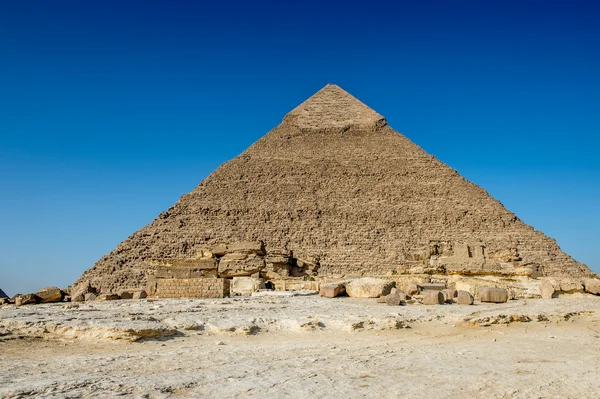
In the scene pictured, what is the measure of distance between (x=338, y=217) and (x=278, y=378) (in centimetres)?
6006

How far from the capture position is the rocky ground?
9.70 feet

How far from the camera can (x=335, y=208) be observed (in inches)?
2542

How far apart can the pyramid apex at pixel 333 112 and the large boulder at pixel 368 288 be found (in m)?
67.6

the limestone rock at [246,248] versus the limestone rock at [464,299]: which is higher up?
the limestone rock at [246,248]

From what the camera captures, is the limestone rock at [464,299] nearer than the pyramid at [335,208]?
Yes

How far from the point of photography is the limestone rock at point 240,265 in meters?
9.99

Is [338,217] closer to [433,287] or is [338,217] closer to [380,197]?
[380,197]

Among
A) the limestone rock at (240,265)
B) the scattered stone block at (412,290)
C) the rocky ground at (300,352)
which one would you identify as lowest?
the rocky ground at (300,352)

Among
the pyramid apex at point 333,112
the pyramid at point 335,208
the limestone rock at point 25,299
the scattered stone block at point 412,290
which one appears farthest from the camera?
the pyramid apex at point 333,112

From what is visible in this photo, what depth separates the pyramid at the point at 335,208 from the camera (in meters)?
55.4

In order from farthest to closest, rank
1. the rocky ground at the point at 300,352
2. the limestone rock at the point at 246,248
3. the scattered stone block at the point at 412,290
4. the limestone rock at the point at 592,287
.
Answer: the limestone rock at the point at 246,248
the limestone rock at the point at 592,287
the scattered stone block at the point at 412,290
the rocky ground at the point at 300,352

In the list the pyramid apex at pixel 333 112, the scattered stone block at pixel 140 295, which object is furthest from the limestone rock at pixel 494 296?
the pyramid apex at pixel 333 112

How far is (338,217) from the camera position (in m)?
63.0

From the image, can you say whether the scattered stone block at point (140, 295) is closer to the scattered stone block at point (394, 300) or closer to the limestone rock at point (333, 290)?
the limestone rock at point (333, 290)
